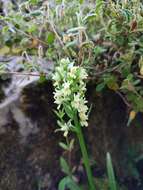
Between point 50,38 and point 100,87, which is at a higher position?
point 50,38

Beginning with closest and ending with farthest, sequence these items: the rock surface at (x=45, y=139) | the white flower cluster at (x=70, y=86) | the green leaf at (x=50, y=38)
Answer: the white flower cluster at (x=70, y=86) < the green leaf at (x=50, y=38) < the rock surface at (x=45, y=139)

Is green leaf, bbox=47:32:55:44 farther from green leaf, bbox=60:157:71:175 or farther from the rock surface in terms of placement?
green leaf, bbox=60:157:71:175

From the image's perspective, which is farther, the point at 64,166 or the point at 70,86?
the point at 64,166

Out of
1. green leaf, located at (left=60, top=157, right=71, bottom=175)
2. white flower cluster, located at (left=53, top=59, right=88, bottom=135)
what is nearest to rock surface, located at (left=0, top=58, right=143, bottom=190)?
green leaf, located at (left=60, top=157, right=71, bottom=175)

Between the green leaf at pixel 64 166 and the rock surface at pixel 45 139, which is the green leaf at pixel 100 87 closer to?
the rock surface at pixel 45 139

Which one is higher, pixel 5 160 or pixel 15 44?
pixel 15 44

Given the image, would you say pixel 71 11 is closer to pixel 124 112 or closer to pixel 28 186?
pixel 124 112

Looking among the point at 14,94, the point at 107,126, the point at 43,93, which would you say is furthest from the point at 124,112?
the point at 14,94

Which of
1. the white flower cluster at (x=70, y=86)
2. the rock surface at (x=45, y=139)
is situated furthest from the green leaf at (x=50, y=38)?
the white flower cluster at (x=70, y=86)

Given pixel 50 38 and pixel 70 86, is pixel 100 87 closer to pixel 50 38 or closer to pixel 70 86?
pixel 50 38

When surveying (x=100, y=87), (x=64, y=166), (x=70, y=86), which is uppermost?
(x=70, y=86)

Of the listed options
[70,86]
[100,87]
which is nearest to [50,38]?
[100,87]
